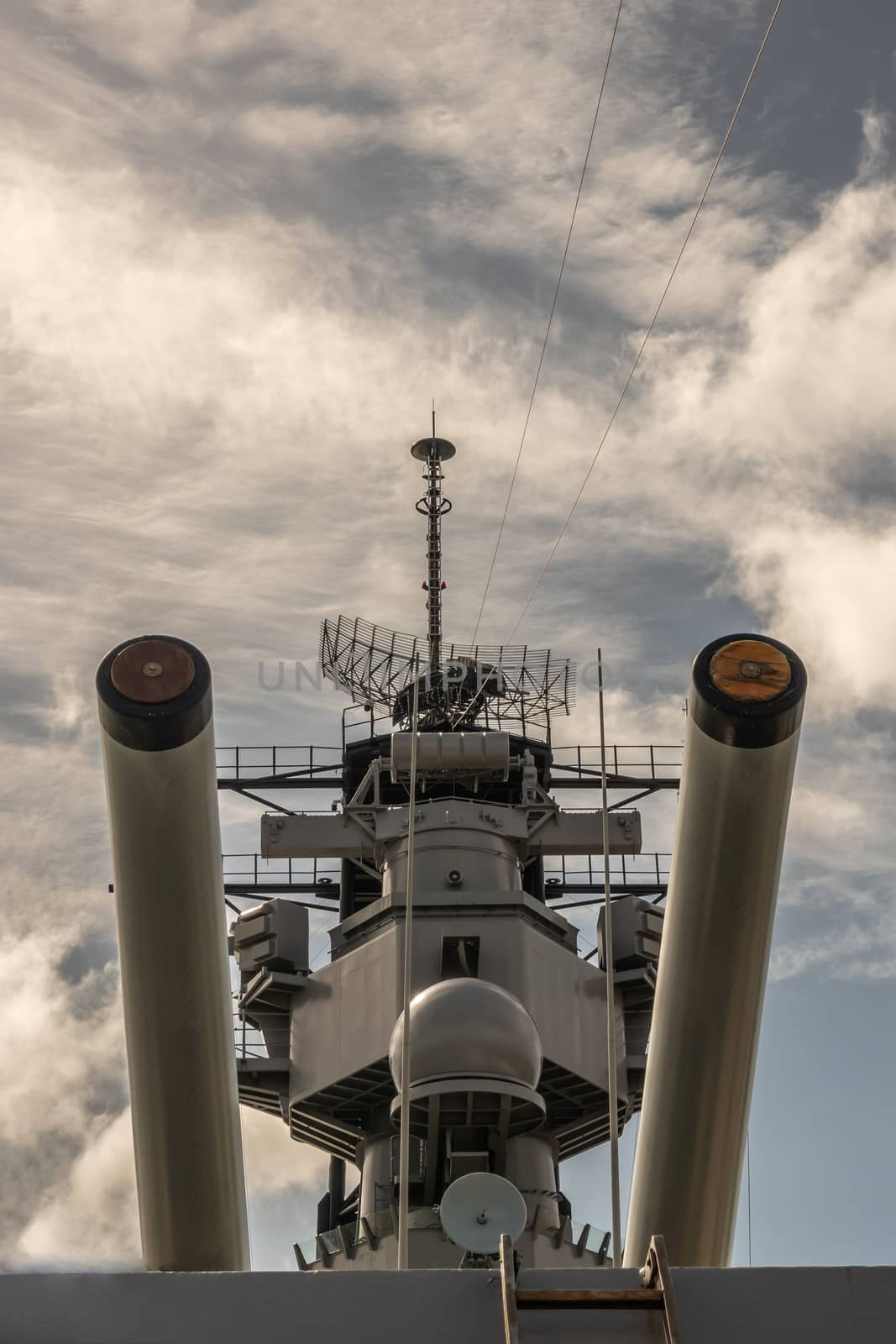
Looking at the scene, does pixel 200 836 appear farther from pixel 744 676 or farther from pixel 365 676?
pixel 365 676

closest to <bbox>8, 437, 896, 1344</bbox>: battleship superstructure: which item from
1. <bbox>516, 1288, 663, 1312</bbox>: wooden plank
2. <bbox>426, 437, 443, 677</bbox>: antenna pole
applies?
<bbox>516, 1288, 663, 1312</bbox>: wooden plank

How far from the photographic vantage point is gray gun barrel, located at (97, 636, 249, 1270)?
4629 millimetres

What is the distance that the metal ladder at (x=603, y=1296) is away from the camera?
345 cm

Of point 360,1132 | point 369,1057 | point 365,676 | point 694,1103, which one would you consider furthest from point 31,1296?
point 365,676

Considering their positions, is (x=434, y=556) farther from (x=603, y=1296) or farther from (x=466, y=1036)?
(x=603, y=1296)

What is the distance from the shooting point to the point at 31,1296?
3543 mm

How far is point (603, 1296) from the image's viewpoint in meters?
3.48

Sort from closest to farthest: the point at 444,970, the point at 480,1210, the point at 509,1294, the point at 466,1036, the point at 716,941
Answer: the point at 509,1294 → the point at 480,1210 → the point at 716,941 → the point at 466,1036 → the point at 444,970

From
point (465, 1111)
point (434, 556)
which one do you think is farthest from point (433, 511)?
point (465, 1111)

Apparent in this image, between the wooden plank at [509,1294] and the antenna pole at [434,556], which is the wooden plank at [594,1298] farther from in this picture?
the antenna pole at [434,556]

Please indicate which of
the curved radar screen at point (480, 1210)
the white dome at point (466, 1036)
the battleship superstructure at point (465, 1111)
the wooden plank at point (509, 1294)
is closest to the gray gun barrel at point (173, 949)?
the battleship superstructure at point (465, 1111)

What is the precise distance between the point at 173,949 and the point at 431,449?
1231 centimetres

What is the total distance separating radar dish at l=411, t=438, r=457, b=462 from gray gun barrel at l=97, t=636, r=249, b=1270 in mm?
11881

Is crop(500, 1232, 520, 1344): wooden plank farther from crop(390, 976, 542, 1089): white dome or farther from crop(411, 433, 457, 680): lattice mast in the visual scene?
crop(411, 433, 457, 680): lattice mast
